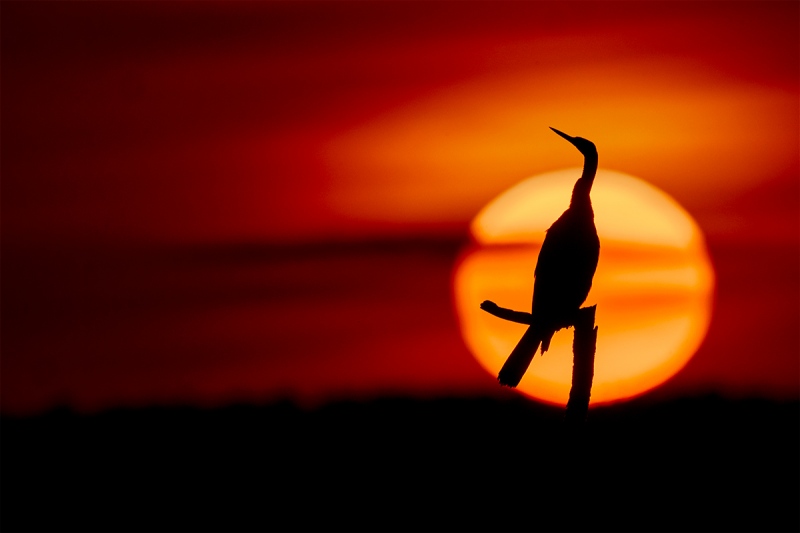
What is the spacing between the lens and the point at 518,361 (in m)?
4.82

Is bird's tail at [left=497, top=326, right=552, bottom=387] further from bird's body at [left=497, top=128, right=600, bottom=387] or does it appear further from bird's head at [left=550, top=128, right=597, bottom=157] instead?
bird's head at [left=550, top=128, right=597, bottom=157]

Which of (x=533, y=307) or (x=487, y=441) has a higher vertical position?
(x=533, y=307)

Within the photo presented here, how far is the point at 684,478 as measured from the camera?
19.4m

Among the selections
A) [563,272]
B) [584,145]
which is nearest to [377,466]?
[584,145]

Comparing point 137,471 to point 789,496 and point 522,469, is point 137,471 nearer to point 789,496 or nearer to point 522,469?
point 522,469

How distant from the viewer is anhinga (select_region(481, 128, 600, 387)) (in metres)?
4.92

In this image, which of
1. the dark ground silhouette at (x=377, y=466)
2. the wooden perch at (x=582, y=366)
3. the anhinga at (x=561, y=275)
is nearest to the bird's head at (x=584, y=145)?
the anhinga at (x=561, y=275)

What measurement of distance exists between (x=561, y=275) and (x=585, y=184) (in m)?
1.11

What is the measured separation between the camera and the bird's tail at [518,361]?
15.6 feet

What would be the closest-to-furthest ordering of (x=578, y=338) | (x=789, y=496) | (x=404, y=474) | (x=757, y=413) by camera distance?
(x=578, y=338)
(x=789, y=496)
(x=404, y=474)
(x=757, y=413)

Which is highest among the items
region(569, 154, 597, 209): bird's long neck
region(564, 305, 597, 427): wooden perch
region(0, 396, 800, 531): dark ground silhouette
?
region(569, 154, 597, 209): bird's long neck

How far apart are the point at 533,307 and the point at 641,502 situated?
1288 centimetres

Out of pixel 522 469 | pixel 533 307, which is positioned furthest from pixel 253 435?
pixel 533 307

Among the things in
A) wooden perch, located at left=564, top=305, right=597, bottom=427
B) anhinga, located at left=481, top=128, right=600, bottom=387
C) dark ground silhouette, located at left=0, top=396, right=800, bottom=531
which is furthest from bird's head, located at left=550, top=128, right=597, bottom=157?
dark ground silhouette, located at left=0, top=396, right=800, bottom=531
